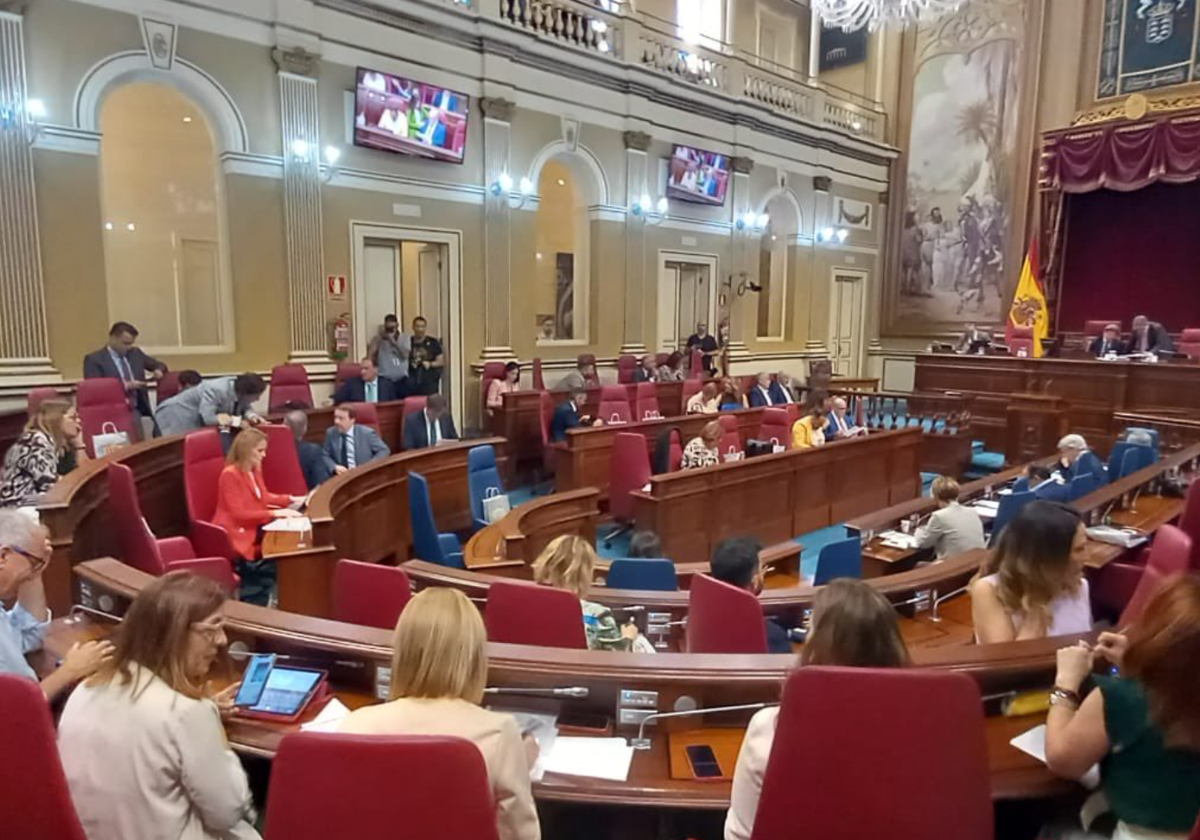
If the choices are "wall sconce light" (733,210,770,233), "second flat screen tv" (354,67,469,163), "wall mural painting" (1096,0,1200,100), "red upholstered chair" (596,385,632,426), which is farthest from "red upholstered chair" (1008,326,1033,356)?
"second flat screen tv" (354,67,469,163)

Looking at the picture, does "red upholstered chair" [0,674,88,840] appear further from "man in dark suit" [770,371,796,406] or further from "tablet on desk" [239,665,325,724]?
"man in dark suit" [770,371,796,406]

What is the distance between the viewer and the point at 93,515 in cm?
406

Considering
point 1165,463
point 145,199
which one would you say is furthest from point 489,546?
point 145,199

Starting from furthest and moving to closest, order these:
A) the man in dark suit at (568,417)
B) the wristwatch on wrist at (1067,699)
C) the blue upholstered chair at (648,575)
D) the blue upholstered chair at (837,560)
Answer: the man in dark suit at (568,417) → the blue upholstered chair at (837,560) → the blue upholstered chair at (648,575) → the wristwatch on wrist at (1067,699)

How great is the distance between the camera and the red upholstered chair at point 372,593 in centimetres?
280

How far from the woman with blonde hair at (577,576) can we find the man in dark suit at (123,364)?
5.23m

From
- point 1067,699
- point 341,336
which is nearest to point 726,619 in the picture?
point 1067,699

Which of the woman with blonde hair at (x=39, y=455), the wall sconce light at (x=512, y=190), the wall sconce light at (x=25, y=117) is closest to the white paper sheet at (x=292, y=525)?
the woman with blonde hair at (x=39, y=455)

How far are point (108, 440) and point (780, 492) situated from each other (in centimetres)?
518

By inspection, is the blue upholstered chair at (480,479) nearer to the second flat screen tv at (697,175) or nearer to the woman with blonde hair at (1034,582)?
the woman with blonde hair at (1034,582)

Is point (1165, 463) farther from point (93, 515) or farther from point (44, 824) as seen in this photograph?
point (93, 515)

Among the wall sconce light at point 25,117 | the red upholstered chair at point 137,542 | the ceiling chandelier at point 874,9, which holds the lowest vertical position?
the red upholstered chair at point 137,542

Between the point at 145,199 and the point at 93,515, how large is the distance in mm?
7359

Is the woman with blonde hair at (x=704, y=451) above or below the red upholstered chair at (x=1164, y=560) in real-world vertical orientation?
below
